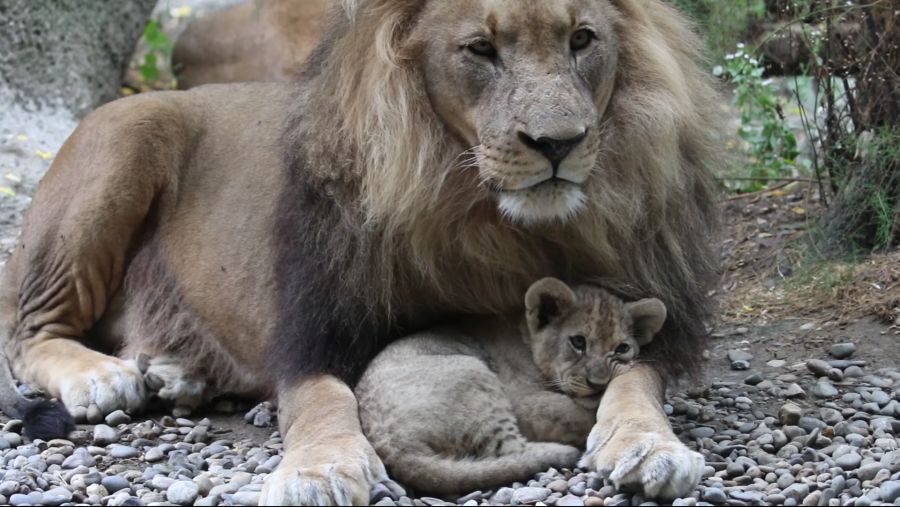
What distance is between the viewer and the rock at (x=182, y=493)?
4.04m

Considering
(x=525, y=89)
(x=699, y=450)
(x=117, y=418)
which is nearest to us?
(x=525, y=89)

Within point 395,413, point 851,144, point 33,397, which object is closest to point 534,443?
point 395,413

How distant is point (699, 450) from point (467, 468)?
2.83 ft

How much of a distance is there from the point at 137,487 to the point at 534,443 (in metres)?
1.25

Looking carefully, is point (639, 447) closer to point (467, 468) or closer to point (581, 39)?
point (467, 468)

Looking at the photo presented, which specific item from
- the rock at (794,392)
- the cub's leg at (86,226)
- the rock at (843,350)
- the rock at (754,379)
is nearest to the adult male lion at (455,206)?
the cub's leg at (86,226)

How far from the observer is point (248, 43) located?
10391mm

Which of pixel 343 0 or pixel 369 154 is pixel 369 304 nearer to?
pixel 369 154

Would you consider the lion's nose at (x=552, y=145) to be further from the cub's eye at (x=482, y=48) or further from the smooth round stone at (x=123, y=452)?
the smooth round stone at (x=123, y=452)

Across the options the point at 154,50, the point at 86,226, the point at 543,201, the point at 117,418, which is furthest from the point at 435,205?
the point at 154,50

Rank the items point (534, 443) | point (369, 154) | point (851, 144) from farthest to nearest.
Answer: point (851, 144)
point (369, 154)
point (534, 443)

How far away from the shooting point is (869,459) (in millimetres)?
4168

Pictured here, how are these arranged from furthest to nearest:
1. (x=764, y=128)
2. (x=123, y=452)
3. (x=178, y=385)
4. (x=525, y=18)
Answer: (x=764, y=128)
(x=178, y=385)
(x=123, y=452)
(x=525, y=18)

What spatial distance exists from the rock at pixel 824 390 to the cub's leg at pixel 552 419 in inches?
47.1
